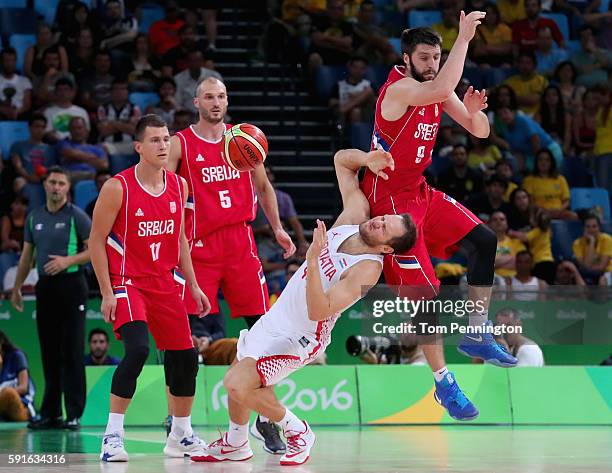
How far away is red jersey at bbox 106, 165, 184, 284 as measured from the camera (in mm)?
8461

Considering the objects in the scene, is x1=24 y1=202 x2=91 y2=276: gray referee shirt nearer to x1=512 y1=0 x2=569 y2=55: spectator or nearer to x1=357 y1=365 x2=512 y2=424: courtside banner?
x1=357 y1=365 x2=512 y2=424: courtside banner

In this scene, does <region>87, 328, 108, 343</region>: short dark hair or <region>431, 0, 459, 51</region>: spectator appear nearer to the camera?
<region>87, 328, 108, 343</region>: short dark hair

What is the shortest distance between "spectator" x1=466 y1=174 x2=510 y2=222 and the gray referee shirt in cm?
501

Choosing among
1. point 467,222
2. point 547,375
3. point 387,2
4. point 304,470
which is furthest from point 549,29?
point 304,470

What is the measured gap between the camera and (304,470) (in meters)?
7.48

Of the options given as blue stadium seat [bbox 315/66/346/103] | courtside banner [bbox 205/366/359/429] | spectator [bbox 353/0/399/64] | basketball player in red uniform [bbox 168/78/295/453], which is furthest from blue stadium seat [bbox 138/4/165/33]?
basketball player in red uniform [bbox 168/78/295/453]

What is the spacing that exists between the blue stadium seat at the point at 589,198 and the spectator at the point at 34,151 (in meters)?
6.39

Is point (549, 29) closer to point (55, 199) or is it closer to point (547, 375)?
point (547, 375)

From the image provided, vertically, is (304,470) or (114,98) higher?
(114,98)

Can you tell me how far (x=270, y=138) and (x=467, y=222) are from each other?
7.96 metres

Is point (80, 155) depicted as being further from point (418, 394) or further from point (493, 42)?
point (493, 42)

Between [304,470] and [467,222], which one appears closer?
[304,470]

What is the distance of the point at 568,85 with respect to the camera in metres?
16.7

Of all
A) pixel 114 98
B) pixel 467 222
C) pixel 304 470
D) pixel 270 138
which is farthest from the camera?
pixel 270 138
